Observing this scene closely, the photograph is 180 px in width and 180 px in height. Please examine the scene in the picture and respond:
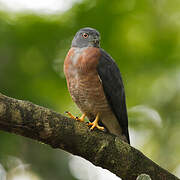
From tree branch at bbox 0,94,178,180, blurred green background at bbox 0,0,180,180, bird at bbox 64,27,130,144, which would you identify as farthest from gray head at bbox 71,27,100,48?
tree branch at bbox 0,94,178,180

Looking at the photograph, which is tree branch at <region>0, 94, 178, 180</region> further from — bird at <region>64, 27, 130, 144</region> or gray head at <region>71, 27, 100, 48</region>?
gray head at <region>71, 27, 100, 48</region>

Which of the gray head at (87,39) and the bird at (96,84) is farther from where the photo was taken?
the gray head at (87,39)

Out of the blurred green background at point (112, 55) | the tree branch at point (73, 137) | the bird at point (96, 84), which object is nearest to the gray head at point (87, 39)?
the bird at point (96, 84)

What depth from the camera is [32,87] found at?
20.2 feet

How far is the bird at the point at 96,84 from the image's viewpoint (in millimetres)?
4902

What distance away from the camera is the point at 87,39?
5.49 m

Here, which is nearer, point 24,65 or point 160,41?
point 24,65

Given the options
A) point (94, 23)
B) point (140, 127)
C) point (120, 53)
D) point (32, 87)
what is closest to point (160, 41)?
point (120, 53)

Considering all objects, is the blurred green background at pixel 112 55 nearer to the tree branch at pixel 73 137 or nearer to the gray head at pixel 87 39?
the gray head at pixel 87 39

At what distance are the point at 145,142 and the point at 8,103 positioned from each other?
566 cm

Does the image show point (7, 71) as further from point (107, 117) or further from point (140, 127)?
point (140, 127)

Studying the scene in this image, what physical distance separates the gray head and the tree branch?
1.90m

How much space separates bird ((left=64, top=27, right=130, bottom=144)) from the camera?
4.90 metres

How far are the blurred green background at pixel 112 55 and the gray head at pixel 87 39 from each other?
0.99 meters
